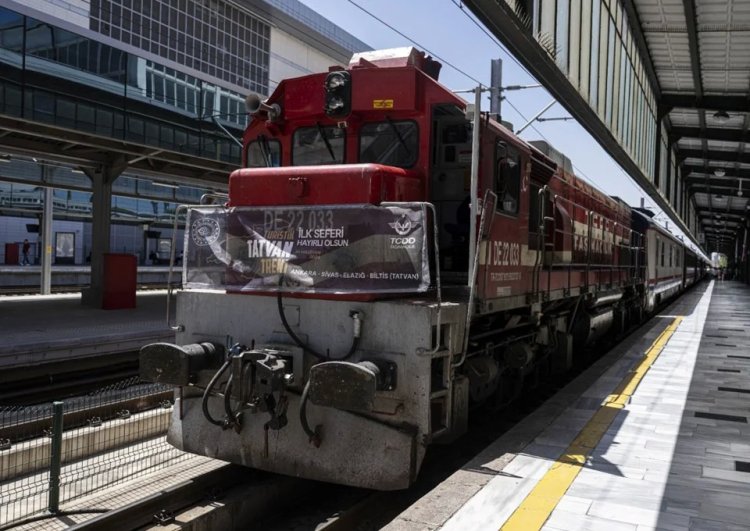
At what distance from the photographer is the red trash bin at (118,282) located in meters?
16.9

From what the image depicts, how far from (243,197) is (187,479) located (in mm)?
2464

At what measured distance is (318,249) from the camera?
5.07m

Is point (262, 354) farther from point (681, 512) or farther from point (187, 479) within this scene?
point (681, 512)

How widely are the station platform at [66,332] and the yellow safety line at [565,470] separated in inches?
339

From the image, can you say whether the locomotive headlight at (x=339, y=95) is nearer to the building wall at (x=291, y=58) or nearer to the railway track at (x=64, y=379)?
the railway track at (x=64, y=379)

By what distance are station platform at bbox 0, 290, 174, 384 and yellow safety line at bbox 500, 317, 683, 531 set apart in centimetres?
861

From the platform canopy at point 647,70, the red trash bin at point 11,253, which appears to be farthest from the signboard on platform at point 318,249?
the red trash bin at point 11,253

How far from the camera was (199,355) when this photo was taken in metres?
5.06

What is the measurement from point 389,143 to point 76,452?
14.1ft

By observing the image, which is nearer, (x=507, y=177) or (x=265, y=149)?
(x=507, y=177)

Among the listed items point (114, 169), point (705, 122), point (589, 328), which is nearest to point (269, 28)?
point (705, 122)

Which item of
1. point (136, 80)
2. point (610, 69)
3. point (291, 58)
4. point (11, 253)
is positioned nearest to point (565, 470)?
point (136, 80)

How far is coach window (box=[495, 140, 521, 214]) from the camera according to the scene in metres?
5.79

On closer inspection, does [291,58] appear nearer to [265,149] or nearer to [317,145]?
[265,149]
